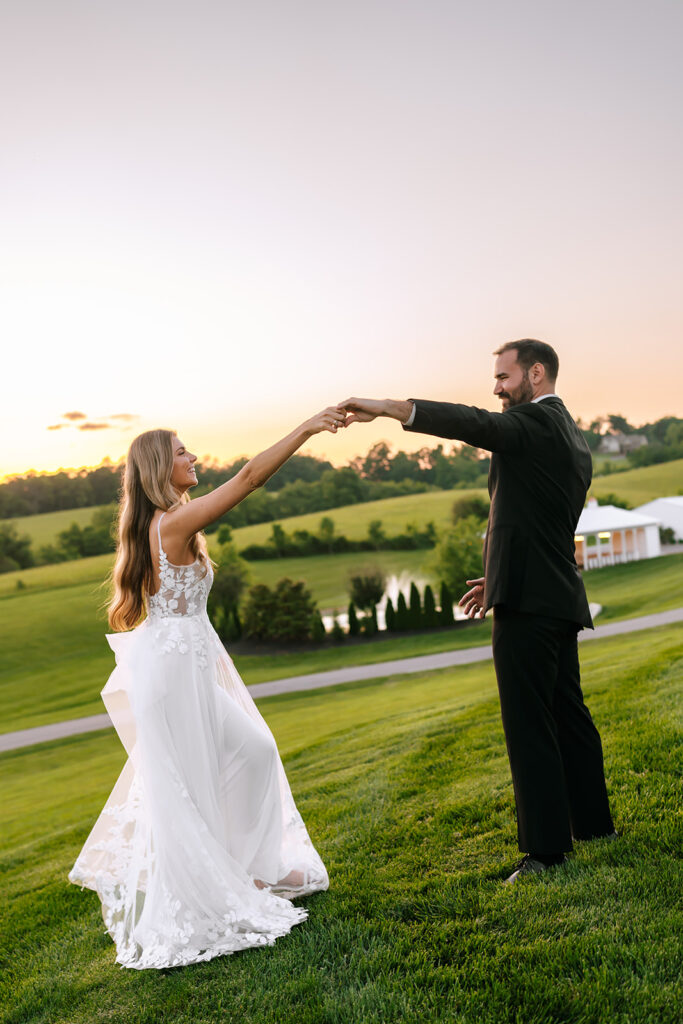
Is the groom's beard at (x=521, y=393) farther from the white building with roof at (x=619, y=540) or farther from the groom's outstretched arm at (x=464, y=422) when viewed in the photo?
the white building with roof at (x=619, y=540)

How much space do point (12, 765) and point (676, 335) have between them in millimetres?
67522

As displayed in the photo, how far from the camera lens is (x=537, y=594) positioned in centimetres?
355

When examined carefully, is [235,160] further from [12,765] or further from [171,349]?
[171,349]

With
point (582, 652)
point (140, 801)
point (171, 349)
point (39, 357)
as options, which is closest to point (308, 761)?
point (140, 801)

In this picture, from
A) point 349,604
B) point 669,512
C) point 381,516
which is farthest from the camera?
point 381,516

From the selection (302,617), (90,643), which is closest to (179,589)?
(302,617)

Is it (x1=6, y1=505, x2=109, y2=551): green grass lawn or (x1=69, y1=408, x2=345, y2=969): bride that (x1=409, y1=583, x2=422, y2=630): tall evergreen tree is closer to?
(x1=69, y1=408, x2=345, y2=969): bride

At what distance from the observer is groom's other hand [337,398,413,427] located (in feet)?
11.3

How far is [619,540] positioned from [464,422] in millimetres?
50437

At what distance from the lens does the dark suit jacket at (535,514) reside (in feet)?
11.6

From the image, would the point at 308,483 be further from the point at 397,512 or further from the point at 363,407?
the point at 363,407

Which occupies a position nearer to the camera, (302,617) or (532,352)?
(532,352)

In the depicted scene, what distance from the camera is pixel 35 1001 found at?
11.3 ft

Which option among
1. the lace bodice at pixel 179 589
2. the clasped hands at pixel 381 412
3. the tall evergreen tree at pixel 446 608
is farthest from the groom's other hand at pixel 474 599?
the tall evergreen tree at pixel 446 608
